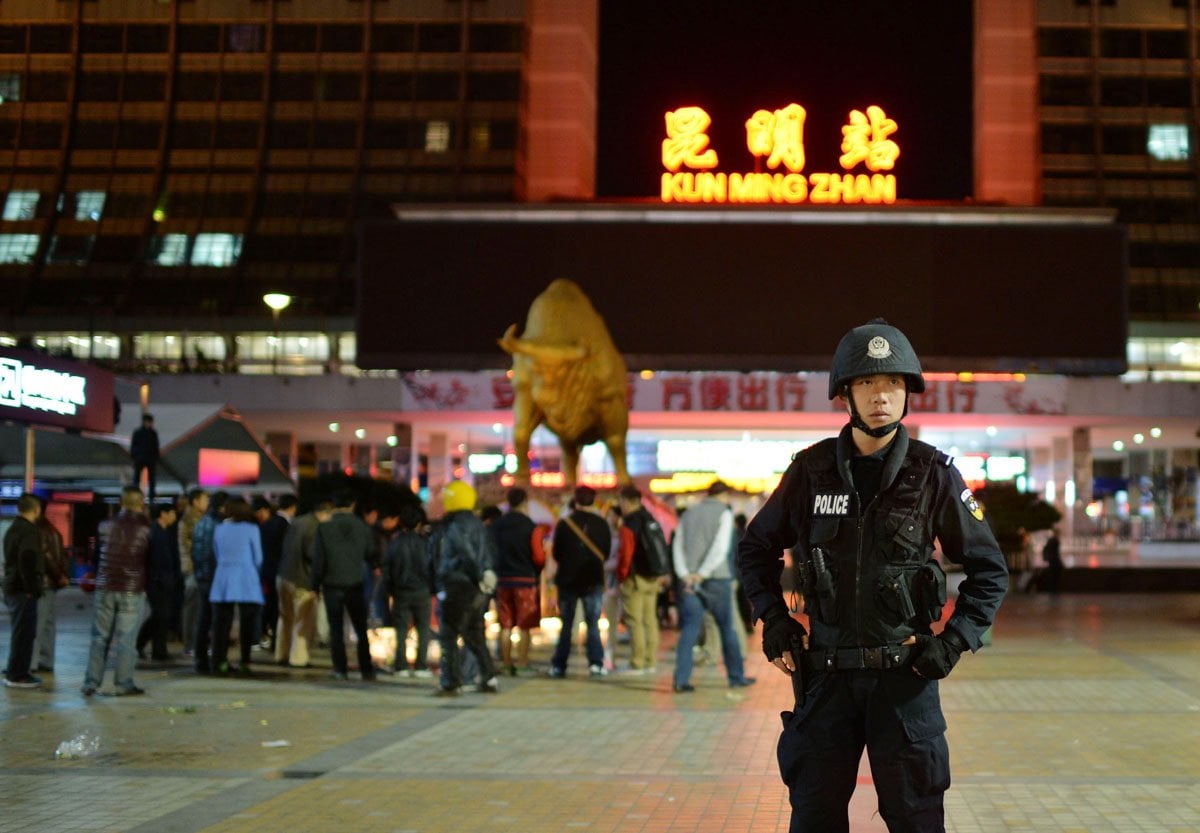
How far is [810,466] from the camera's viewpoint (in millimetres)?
4949

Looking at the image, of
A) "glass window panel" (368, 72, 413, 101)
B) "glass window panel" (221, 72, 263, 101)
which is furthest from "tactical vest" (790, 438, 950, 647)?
"glass window panel" (221, 72, 263, 101)

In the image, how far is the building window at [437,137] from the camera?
78250mm

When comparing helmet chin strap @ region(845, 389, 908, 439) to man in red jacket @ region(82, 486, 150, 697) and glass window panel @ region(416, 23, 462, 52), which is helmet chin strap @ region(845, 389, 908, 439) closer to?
man in red jacket @ region(82, 486, 150, 697)

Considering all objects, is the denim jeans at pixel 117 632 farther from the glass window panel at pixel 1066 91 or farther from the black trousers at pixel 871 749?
the glass window panel at pixel 1066 91

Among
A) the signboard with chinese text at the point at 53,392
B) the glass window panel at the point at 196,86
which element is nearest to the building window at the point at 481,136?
the glass window panel at the point at 196,86

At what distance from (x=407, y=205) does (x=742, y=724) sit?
44854 mm

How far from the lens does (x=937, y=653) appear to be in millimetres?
4594

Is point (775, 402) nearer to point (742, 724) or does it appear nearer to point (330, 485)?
point (330, 485)

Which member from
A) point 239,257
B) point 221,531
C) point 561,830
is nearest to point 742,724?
point 561,830

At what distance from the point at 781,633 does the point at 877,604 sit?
1.01ft

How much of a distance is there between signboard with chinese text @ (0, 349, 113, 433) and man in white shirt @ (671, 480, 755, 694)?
22.2ft

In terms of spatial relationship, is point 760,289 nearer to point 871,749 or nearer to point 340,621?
point 340,621

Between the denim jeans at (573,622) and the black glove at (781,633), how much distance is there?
10.3 metres

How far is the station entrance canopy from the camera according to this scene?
161 feet
